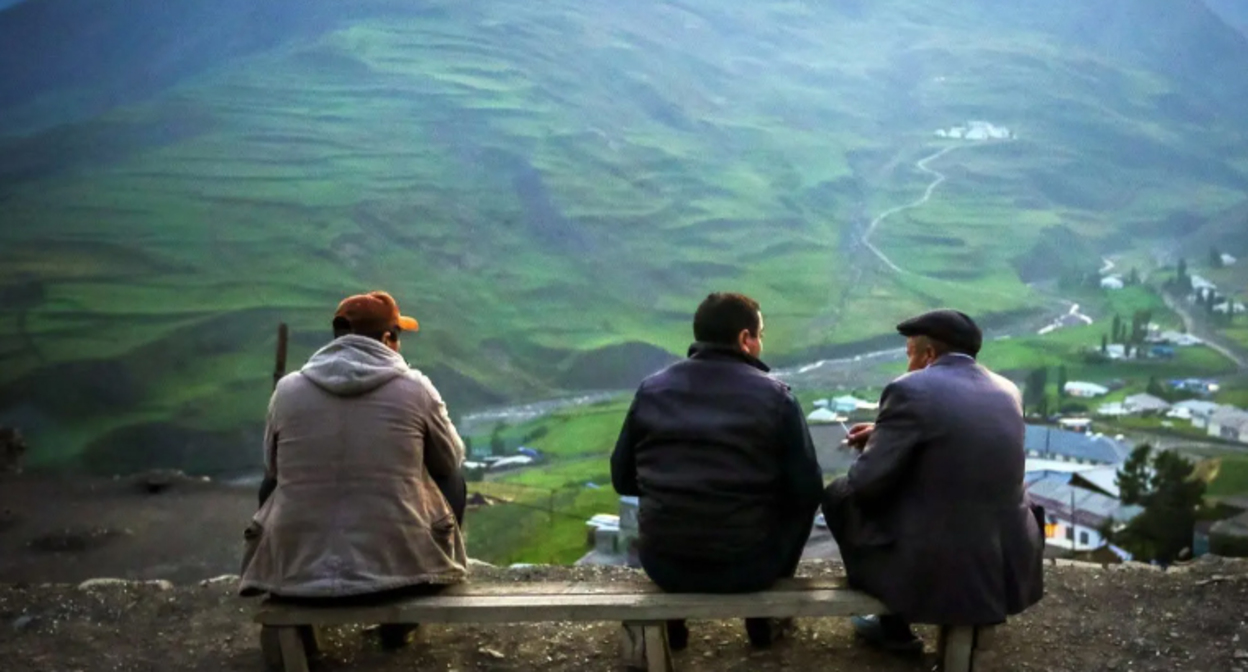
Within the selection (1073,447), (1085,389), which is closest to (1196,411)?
(1085,389)

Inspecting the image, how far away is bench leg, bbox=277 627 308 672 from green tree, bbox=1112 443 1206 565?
26.8ft

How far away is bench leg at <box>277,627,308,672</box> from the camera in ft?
12.7

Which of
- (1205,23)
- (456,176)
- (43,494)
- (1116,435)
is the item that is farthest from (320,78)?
(1205,23)

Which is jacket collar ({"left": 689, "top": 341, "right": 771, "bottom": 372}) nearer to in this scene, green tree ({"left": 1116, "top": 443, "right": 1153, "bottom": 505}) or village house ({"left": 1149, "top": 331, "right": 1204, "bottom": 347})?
green tree ({"left": 1116, "top": 443, "right": 1153, "bottom": 505})

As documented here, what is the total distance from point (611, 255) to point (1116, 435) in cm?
697

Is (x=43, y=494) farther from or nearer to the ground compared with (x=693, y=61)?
nearer to the ground

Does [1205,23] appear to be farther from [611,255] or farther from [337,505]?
[337,505]

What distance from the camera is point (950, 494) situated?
3.59m

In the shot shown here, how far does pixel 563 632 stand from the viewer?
4.62m

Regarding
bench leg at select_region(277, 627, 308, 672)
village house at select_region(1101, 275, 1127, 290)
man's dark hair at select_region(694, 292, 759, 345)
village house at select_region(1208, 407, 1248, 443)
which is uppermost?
man's dark hair at select_region(694, 292, 759, 345)

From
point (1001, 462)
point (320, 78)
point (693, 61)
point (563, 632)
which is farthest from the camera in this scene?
point (693, 61)

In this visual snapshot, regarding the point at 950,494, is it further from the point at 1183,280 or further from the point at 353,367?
the point at 1183,280

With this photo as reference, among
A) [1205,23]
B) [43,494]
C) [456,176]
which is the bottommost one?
[43,494]

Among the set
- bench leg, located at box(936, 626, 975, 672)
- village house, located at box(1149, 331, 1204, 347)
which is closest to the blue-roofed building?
village house, located at box(1149, 331, 1204, 347)
